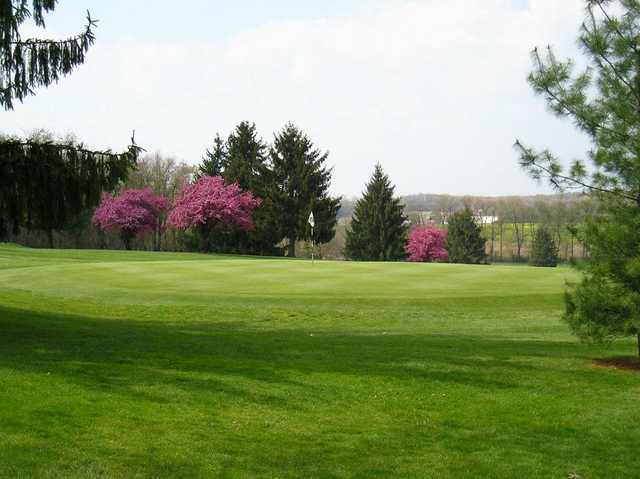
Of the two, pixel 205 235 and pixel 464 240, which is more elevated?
pixel 464 240

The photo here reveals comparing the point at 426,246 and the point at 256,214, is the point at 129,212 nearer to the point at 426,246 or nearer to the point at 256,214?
the point at 256,214

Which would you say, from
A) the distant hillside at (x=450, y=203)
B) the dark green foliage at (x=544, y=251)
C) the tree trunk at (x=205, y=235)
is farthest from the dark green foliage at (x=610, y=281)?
the distant hillside at (x=450, y=203)

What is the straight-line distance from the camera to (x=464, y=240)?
78.8 m

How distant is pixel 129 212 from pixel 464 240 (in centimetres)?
3772

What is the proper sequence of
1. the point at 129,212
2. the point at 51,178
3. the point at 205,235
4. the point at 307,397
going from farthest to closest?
the point at 205,235, the point at 129,212, the point at 51,178, the point at 307,397

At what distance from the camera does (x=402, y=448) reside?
6590 mm

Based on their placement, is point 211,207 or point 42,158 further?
point 211,207

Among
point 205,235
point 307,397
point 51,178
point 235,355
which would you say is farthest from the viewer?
point 205,235

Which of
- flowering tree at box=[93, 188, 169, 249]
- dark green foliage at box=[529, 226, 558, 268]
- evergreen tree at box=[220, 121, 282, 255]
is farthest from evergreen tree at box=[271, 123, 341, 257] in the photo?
dark green foliage at box=[529, 226, 558, 268]

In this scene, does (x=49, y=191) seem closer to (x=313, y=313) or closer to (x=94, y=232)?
(x=313, y=313)

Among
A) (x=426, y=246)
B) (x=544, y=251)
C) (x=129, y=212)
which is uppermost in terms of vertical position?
(x=129, y=212)

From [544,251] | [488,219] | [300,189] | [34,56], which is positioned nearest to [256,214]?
[300,189]

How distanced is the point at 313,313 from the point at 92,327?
6449mm

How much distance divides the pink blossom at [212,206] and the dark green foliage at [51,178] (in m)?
47.1
